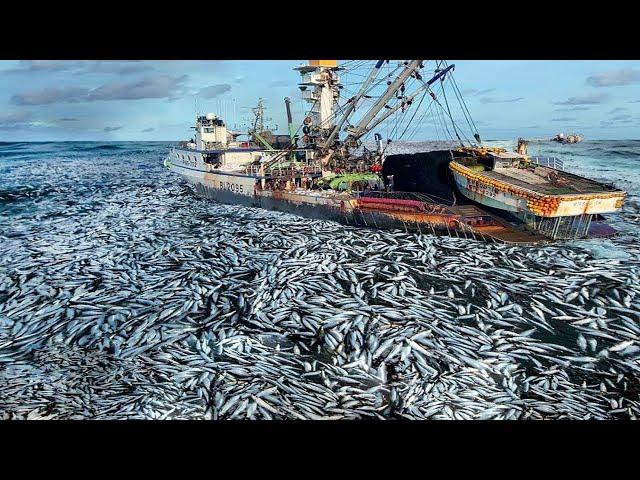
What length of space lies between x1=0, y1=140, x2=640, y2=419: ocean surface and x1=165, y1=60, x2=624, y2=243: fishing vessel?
1.40 m

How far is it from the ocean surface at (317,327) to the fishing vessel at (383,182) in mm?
1398

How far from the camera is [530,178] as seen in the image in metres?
16.4

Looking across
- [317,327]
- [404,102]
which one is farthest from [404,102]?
[317,327]

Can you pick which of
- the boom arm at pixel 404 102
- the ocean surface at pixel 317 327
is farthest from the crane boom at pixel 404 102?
the ocean surface at pixel 317 327

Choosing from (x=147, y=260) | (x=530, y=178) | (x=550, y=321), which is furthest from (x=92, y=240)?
(x=530, y=178)

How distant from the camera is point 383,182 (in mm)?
23109

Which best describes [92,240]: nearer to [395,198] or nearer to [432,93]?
[395,198]

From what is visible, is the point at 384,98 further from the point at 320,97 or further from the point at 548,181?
the point at 548,181

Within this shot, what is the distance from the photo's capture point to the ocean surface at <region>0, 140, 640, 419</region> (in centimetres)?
678

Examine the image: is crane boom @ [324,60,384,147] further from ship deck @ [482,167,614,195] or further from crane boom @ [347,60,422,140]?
ship deck @ [482,167,614,195]

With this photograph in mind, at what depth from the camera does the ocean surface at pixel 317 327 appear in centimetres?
678

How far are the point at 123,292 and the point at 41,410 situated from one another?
4290 mm

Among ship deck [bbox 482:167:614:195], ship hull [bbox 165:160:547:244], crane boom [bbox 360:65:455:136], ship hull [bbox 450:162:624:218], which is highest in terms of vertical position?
crane boom [bbox 360:65:455:136]

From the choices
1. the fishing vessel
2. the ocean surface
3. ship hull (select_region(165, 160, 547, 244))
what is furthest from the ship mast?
the ocean surface
